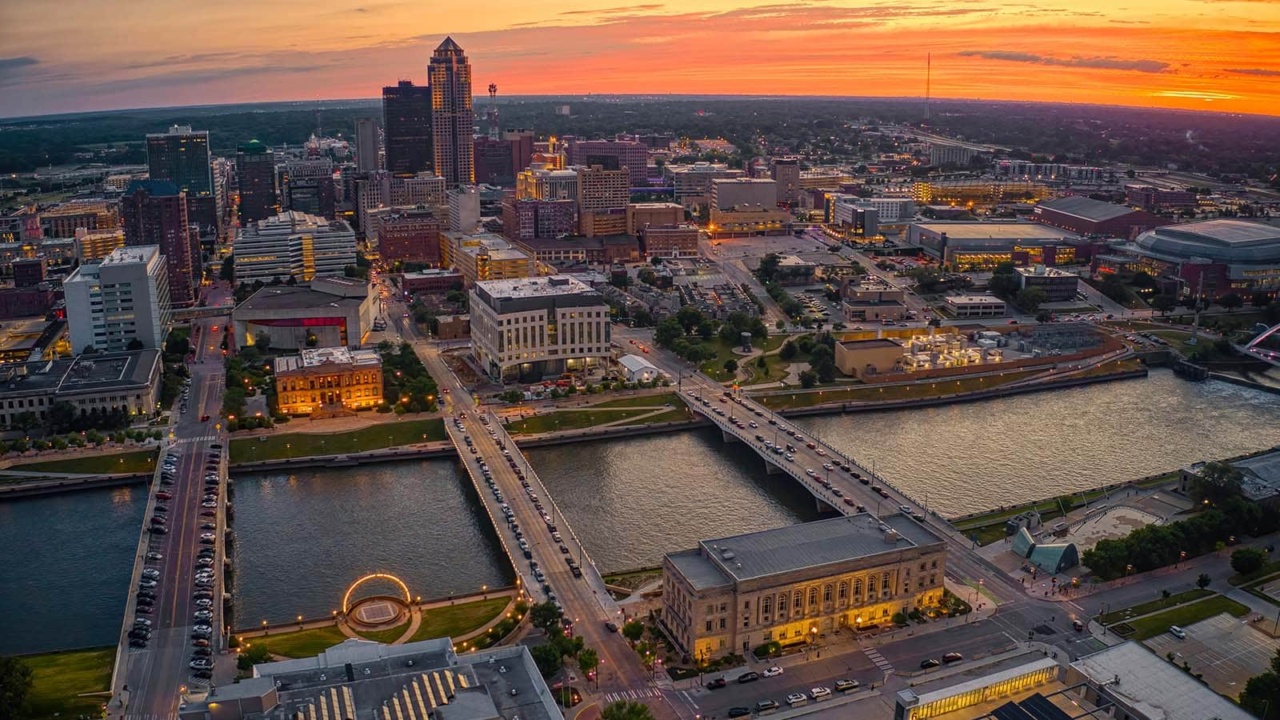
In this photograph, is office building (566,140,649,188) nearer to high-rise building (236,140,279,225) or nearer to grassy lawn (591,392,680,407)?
high-rise building (236,140,279,225)

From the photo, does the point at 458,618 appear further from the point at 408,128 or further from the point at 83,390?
the point at 408,128

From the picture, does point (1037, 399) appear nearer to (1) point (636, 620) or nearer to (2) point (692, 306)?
(2) point (692, 306)

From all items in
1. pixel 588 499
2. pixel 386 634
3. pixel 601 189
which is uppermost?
pixel 601 189

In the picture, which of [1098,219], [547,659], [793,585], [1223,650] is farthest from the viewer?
[1098,219]

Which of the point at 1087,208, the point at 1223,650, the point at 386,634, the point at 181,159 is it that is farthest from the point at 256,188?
the point at 1223,650

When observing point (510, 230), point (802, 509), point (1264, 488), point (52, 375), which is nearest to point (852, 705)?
point (802, 509)

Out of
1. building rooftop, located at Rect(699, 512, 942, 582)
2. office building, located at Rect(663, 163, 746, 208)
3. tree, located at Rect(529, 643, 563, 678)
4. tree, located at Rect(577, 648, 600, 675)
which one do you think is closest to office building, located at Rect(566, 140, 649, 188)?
office building, located at Rect(663, 163, 746, 208)
